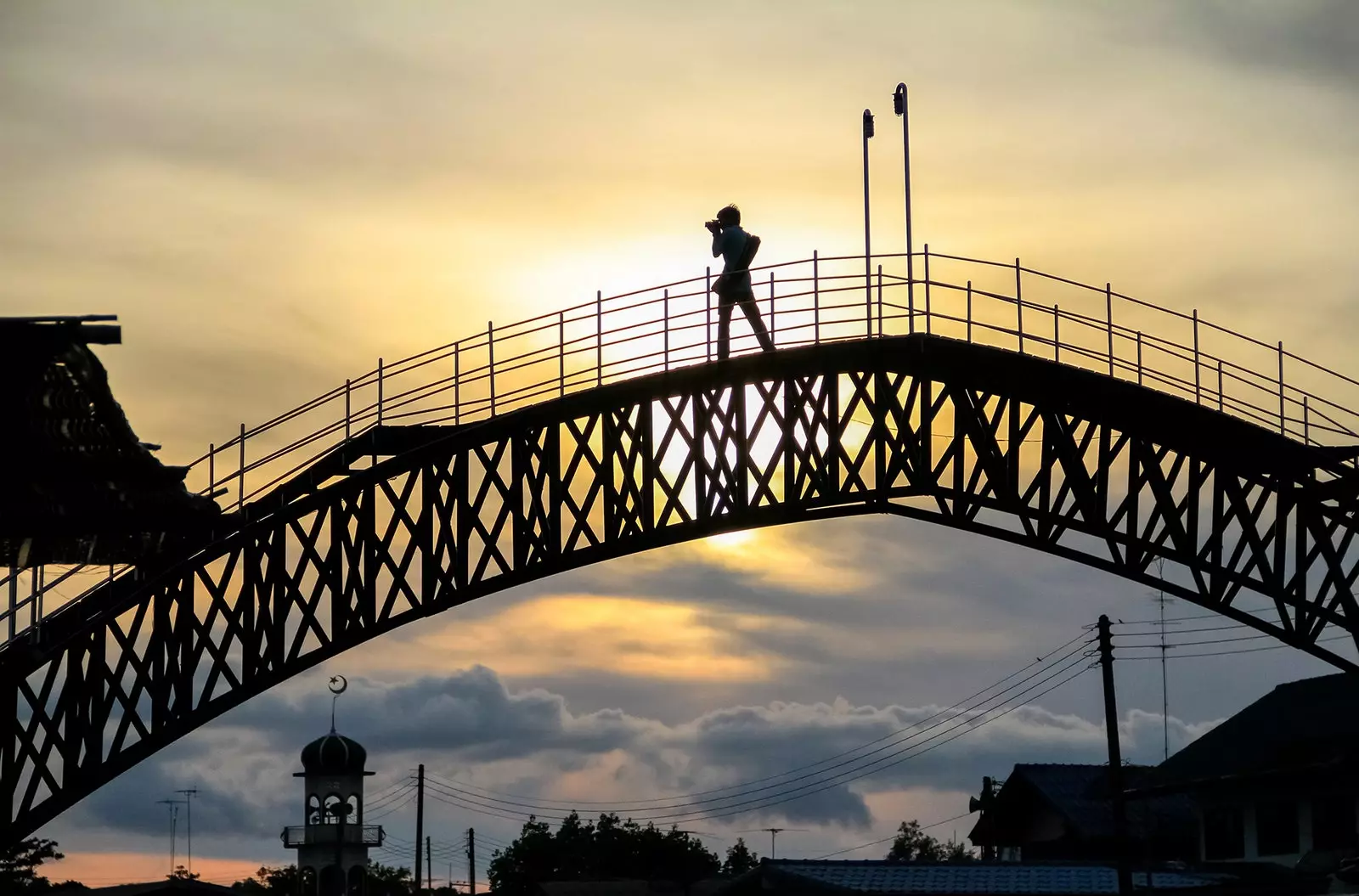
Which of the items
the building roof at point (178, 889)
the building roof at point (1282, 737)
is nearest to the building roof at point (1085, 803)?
the building roof at point (1282, 737)

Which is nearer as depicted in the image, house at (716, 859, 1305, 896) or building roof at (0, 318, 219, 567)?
building roof at (0, 318, 219, 567)

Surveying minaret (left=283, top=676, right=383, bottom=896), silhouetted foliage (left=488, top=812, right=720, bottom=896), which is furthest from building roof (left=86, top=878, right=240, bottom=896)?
silhouetted foliage (left=488, top=812, right=720, bottom=896)

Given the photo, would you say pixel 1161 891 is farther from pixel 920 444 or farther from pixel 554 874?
pixel 554 874

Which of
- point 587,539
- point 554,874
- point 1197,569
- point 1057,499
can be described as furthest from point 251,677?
point 554,874

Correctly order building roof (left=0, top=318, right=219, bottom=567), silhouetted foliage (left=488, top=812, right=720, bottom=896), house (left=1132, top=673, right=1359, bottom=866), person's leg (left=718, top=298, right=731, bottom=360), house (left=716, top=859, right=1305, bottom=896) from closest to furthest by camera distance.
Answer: building roof (left=0, top=318, right=219, bottom=567), person's leg (left=718, top=298, right=731, bottom=360), house (left=1132, top=673, right=1359, bottom=866), house (left=716, top=859, right=1305, bottom=896), silhouetted foliage (left=488, top=812, right=720, bottom=896)

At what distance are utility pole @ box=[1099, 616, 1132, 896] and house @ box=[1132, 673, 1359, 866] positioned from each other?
6.41 metres

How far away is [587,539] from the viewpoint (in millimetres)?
31594

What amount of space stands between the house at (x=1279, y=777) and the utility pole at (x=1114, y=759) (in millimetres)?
6413

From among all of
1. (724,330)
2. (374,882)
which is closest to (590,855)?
(374,882)

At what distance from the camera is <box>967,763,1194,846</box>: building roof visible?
193ft

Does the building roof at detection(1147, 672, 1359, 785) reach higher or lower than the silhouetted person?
lower

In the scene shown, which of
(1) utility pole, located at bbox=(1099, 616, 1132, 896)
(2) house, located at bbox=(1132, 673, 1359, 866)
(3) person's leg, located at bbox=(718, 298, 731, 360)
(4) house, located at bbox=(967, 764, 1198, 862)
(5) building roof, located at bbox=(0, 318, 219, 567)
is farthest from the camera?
(4) house, located at bbox=(967, 764, 1198, 862)

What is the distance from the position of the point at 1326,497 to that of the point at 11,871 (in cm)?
6416

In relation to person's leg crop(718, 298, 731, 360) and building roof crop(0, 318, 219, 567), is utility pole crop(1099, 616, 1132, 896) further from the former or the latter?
building roof crop(0, 318, 219, 567)
